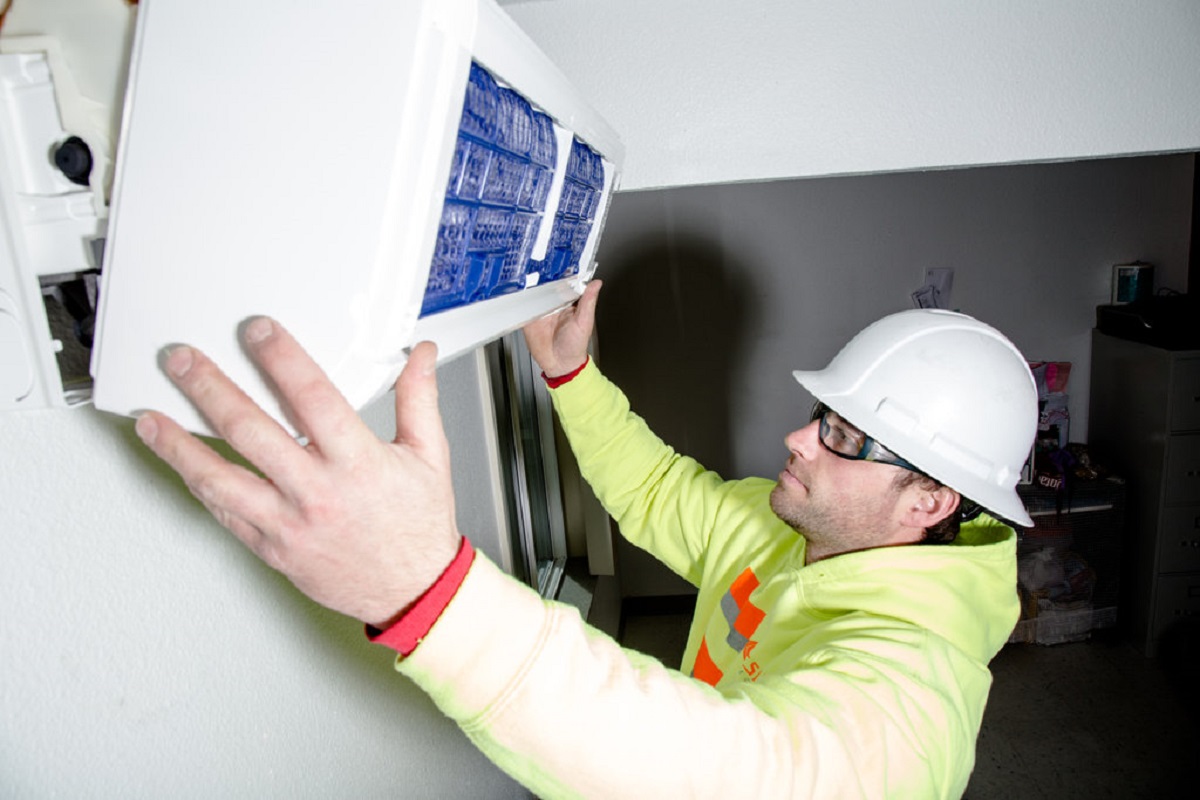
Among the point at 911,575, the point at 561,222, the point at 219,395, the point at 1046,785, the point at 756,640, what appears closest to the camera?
the point at 219,395

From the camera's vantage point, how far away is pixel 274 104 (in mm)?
458

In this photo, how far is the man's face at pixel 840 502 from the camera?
3.83 ft

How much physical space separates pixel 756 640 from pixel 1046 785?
230 centimetres

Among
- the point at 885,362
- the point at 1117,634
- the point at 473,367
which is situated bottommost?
the point at 1117,634

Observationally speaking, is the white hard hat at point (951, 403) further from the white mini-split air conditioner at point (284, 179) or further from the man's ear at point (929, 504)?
the white mini-split air conditioner at point (284, 179)

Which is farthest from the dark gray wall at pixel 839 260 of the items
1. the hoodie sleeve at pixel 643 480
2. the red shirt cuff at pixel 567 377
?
the red shirt cuff at pixel 567 377

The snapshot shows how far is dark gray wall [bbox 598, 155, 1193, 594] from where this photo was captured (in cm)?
331

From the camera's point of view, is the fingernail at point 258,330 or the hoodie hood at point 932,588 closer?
the fingernail at point 258,330

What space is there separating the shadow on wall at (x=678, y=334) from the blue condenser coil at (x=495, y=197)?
2.52 meters

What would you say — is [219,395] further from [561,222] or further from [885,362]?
[885,362]

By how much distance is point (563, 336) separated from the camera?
1.25m

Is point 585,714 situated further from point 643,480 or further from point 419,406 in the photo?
point 643,480

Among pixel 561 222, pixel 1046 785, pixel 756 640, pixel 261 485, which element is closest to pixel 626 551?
pixel 1046 785

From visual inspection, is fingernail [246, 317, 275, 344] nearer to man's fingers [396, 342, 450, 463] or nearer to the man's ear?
man's fingers [396, 342, 450, 463]
